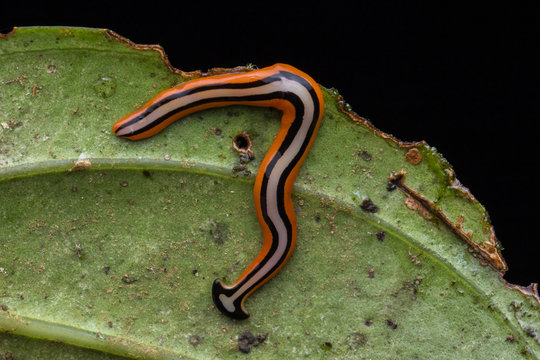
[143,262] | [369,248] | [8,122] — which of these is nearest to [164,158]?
[143,262]

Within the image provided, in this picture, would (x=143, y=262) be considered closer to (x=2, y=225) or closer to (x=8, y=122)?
(x=2, y=225)

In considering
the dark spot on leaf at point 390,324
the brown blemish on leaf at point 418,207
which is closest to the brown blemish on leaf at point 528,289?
the brown blemish on leaf at point 418,207

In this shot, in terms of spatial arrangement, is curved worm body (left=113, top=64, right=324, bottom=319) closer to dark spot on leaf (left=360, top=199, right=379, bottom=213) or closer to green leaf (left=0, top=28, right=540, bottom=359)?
green leaf (left=0, top=28, right=540, bottom=359)

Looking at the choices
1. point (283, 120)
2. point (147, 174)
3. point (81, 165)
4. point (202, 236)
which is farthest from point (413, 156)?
point (81, 165)

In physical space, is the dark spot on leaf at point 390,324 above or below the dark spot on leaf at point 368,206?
below

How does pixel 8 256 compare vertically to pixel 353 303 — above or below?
below

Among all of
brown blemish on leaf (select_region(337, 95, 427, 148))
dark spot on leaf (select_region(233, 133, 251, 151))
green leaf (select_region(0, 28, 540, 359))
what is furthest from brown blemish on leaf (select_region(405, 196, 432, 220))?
dark spot on leaf (select_region(233, 133, 251, 151))

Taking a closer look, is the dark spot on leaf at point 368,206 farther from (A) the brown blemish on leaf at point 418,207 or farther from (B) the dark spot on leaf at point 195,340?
(B) the dark spot on leaf at point 195,340
